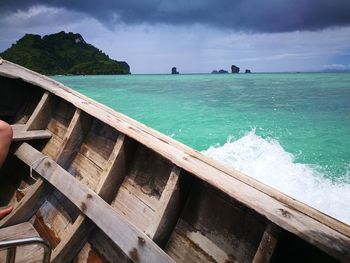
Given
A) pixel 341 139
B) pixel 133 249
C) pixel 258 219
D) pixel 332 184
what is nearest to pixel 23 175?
pixel 133 249

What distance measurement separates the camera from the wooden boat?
154cm

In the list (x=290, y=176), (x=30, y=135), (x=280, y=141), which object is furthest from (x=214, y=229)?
(x=280, y=141)

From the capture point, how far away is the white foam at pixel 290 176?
6215mm

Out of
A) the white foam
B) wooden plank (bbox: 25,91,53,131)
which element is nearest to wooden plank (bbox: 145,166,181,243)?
wooden plank (bbox: 25,91,53,131)

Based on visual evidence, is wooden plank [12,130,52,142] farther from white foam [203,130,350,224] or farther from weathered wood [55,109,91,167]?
white foam [203,130,350,224]

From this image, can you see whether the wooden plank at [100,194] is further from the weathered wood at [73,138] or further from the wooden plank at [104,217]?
the weathered wood at [73,138]

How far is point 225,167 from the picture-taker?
198 centimetres

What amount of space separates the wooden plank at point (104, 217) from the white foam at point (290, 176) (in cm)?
552

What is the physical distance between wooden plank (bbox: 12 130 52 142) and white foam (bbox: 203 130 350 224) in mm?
5784

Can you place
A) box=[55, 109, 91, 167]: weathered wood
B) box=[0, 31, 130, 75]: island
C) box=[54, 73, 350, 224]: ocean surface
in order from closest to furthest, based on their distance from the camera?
box=[55, 109, 91, 167]: weathered wood, box=[54, 73, 350, 224]: ocean surface, box=[0, 31, 130, 75]: island

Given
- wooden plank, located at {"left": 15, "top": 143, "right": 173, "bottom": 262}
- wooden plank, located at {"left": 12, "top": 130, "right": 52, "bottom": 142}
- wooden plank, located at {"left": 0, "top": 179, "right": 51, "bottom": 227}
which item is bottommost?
wooden plank, located at {"left": 0, "top": 179, "right": 51, "bottom": 227}

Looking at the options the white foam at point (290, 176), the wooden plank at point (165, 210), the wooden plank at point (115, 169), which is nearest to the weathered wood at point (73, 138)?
the wooden plank at point (115, 169)

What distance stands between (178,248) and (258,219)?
753 mm

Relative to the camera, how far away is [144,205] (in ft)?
8.33
